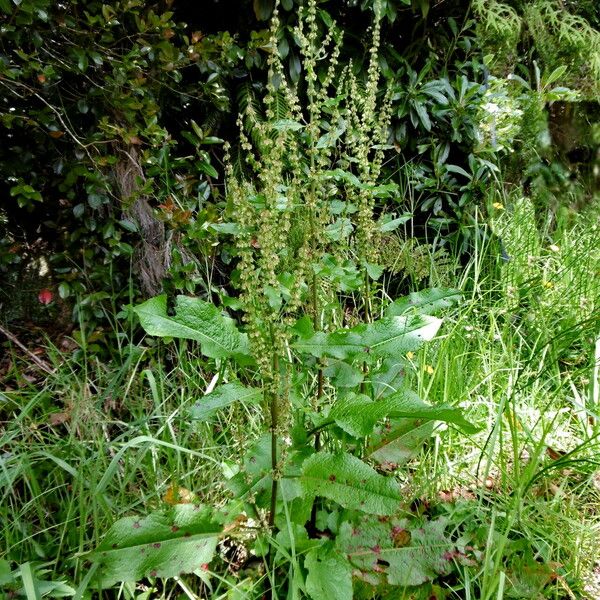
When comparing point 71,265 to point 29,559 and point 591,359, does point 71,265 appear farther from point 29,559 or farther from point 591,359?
point 591,359

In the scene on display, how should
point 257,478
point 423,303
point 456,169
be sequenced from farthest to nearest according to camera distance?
point 456,169
point 423,303
point 257,478

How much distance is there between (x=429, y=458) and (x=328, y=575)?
674mm

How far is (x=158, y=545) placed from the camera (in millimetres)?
1250

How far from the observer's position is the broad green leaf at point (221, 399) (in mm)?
1280

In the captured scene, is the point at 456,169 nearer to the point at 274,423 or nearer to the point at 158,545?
the point at 274,423

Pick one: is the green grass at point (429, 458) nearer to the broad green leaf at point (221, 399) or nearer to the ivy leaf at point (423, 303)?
the broad green leaf at point (221, 399)

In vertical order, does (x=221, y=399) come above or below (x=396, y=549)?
above

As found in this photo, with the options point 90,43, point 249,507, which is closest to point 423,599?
point 249,507

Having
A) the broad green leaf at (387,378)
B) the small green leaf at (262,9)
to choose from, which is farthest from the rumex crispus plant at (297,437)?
the small green leaf at (262,9)

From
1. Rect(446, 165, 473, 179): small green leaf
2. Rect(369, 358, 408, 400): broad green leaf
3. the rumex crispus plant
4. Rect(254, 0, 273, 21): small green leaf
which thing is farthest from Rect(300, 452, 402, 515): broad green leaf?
Rect(446, 165, 473, 179): small green leaf

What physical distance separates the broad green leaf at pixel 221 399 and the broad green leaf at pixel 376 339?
6.2 inches

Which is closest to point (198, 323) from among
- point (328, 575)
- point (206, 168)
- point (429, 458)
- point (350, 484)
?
point (350, 484)

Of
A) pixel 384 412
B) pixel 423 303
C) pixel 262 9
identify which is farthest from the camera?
pixel 262 9

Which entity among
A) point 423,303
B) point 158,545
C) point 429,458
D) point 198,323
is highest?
point 198,323
